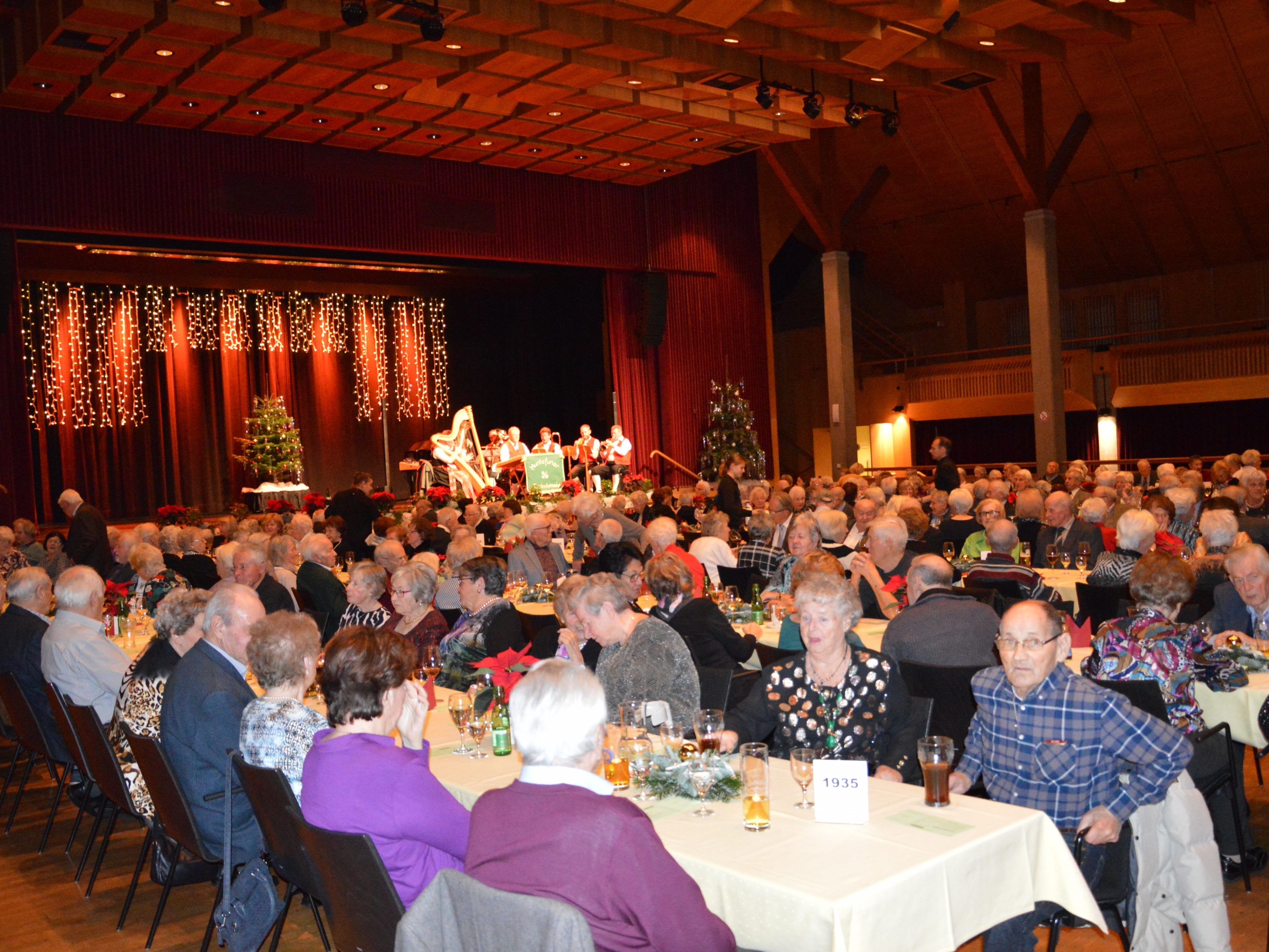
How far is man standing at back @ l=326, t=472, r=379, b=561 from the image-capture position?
11.1 m

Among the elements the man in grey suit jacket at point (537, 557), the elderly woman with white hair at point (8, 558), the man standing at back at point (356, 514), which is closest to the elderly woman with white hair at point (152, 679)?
the man in grey suit jacket at point (537, 557)

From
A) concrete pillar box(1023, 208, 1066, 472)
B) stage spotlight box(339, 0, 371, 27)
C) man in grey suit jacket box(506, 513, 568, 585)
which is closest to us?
man in grey suit jacket box(506, 513, 568, 585)

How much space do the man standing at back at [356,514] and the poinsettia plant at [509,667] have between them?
7.23 m

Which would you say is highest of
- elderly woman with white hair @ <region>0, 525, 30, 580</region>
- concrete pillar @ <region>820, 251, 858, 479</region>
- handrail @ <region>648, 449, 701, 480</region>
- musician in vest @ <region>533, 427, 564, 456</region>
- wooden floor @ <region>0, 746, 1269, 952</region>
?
concrete pillar @ <region>820, 251, 858, 479</region>

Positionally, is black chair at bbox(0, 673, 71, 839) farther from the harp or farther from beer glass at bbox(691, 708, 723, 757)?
the harp

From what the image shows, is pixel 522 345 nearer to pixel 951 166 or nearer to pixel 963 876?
pixel 951 166

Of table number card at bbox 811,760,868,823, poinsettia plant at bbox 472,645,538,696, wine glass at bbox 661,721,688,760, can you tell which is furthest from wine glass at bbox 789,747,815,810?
poinsettia plant at bbox 472,645,538,696

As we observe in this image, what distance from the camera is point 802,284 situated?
2472 centimetres

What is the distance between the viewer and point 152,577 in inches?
280

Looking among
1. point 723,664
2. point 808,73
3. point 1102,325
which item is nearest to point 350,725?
point 723,664

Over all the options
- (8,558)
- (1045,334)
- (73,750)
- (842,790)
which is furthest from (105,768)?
(1045,334)

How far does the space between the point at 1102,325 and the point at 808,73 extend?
10655 millimetres

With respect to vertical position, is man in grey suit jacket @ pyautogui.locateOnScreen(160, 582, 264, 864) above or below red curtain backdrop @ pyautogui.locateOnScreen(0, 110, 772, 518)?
below

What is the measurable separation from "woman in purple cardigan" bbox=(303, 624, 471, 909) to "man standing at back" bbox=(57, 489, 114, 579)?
8.27 metres
